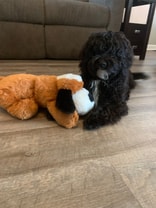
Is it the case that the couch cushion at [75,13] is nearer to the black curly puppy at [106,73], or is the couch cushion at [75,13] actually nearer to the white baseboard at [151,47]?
the black curly puppy at [106,73]

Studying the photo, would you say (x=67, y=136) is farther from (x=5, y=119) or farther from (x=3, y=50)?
(x=3, y=50)

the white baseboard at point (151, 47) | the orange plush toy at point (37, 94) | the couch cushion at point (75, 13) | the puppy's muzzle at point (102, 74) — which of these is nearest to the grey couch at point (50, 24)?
the couch cushion at point (75, 13)

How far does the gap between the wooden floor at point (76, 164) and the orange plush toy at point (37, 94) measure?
0.14 feet

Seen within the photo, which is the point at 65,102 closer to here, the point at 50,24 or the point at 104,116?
the point at 104,116

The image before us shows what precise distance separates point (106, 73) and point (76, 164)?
412 mm

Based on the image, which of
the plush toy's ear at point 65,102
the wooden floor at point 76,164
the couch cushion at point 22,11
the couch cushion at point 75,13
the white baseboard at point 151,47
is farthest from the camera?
the white baseboard at point 151,47

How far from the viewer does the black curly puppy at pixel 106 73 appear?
0.90m

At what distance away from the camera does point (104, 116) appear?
3.05ft

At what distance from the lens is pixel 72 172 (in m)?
0.64

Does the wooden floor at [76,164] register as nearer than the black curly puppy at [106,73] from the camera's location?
Yes

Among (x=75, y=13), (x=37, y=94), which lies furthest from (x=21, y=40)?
(x=37, y=94)

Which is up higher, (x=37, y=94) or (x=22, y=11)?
(x=22, y=11)

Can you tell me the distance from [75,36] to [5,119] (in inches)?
55.2

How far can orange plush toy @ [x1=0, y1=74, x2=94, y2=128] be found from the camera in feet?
2.82
